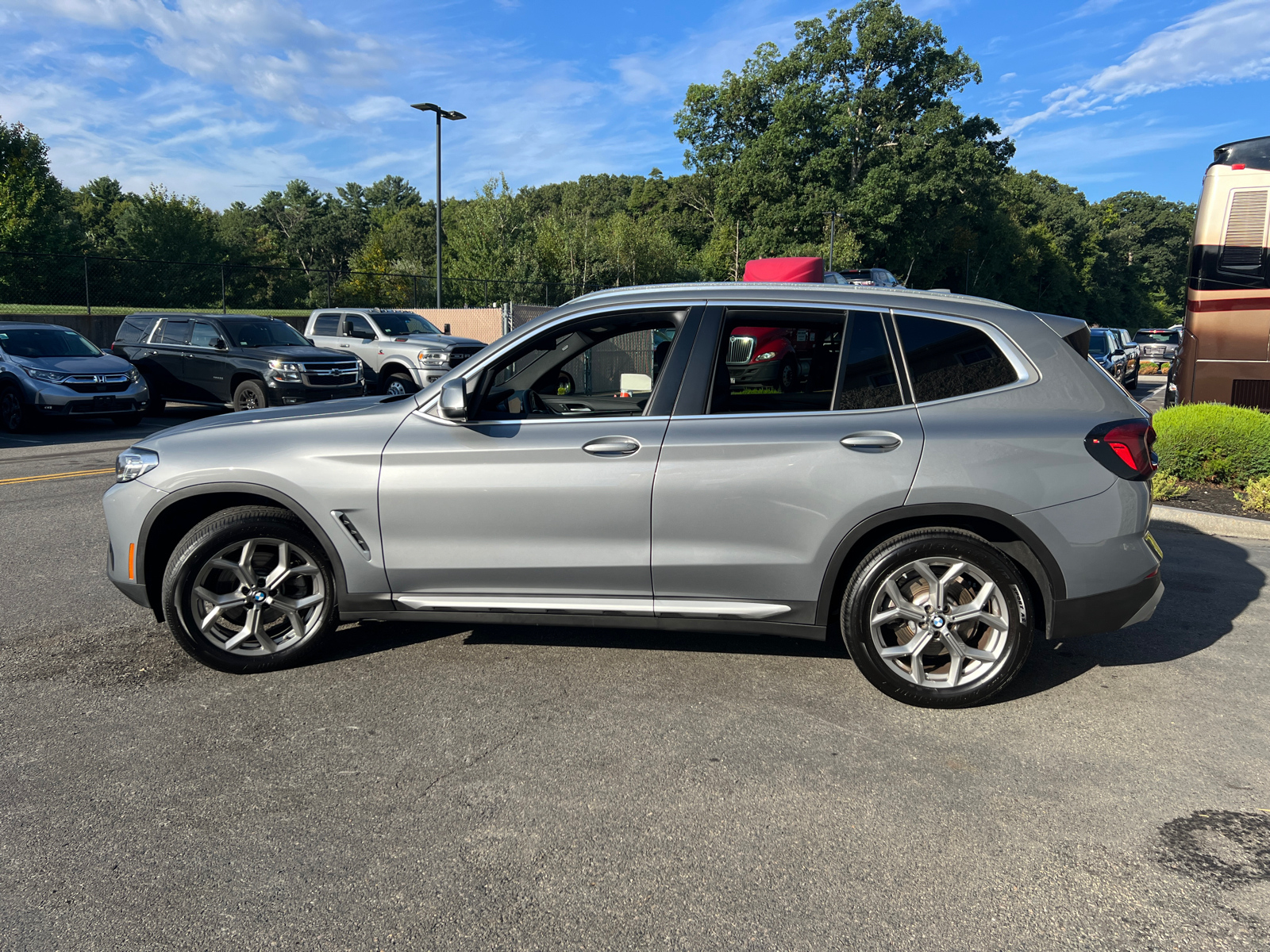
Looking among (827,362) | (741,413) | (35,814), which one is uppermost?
(827,362)

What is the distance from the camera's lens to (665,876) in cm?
272

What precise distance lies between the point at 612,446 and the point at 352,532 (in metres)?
1.28

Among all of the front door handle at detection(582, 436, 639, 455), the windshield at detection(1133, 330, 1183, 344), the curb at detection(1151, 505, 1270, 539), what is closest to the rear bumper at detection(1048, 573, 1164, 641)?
the front door handle at detection(582, 436, 639, 455)

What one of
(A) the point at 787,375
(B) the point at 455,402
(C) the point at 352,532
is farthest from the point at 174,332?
(A) the point at 787,375

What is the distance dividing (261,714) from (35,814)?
921 millimetres

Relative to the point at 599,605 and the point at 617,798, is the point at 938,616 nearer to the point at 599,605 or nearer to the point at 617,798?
the point at 599,605

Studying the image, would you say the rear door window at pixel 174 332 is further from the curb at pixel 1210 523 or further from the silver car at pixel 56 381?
the curb at pixel 1210 523

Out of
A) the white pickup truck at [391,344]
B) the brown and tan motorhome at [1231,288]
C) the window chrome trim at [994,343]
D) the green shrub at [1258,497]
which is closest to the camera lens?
the window chrome trim at [994,343]

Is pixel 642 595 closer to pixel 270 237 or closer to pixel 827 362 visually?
pixel 827 362

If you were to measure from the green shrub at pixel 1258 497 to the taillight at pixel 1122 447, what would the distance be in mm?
5113

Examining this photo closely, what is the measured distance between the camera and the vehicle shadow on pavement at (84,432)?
42.1 ft

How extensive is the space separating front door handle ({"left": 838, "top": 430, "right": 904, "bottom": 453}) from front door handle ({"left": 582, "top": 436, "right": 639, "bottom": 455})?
0.91 metres

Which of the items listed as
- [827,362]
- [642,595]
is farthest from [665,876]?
[827,362]

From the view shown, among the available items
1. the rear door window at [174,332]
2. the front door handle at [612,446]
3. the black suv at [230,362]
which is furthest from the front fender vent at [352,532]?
the rear door window at [174,332]
